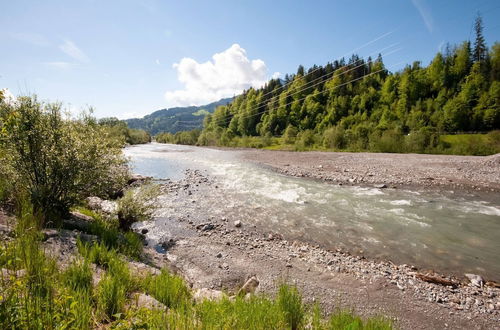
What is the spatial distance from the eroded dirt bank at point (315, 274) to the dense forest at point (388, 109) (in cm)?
3918

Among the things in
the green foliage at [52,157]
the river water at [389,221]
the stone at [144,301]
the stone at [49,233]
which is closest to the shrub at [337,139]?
the river water at [389,221]

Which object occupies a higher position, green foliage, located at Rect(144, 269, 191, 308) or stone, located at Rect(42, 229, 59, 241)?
stone, located at Rect(42, 229, 59, 241)

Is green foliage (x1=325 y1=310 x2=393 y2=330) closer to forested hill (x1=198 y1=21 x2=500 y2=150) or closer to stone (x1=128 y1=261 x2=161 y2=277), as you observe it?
stone (x1=128 y1=261 x2=161 y2=277)

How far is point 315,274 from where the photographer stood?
705 centimetres

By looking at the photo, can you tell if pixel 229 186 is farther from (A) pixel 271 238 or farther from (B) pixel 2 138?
(B) pixel 2 138

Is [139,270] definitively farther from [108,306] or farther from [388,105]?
→ [388,105]

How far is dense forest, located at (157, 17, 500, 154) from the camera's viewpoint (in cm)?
4791

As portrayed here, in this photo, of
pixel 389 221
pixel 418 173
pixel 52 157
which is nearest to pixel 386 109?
pixel 418 173

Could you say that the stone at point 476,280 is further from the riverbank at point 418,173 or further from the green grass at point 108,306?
the riverbank at point 418,173

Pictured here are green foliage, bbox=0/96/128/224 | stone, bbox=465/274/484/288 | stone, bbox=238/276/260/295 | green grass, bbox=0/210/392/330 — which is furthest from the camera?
green foliage, bbox=0/96/128/224

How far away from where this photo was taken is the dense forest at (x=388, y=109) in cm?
4791

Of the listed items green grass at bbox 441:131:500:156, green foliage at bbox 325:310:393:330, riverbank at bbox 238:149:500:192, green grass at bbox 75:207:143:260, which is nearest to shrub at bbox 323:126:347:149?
green grass at bbox 441:131:500:156

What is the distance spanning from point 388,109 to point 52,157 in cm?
9768

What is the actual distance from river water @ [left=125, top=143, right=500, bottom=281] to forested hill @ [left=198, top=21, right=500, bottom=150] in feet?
100
